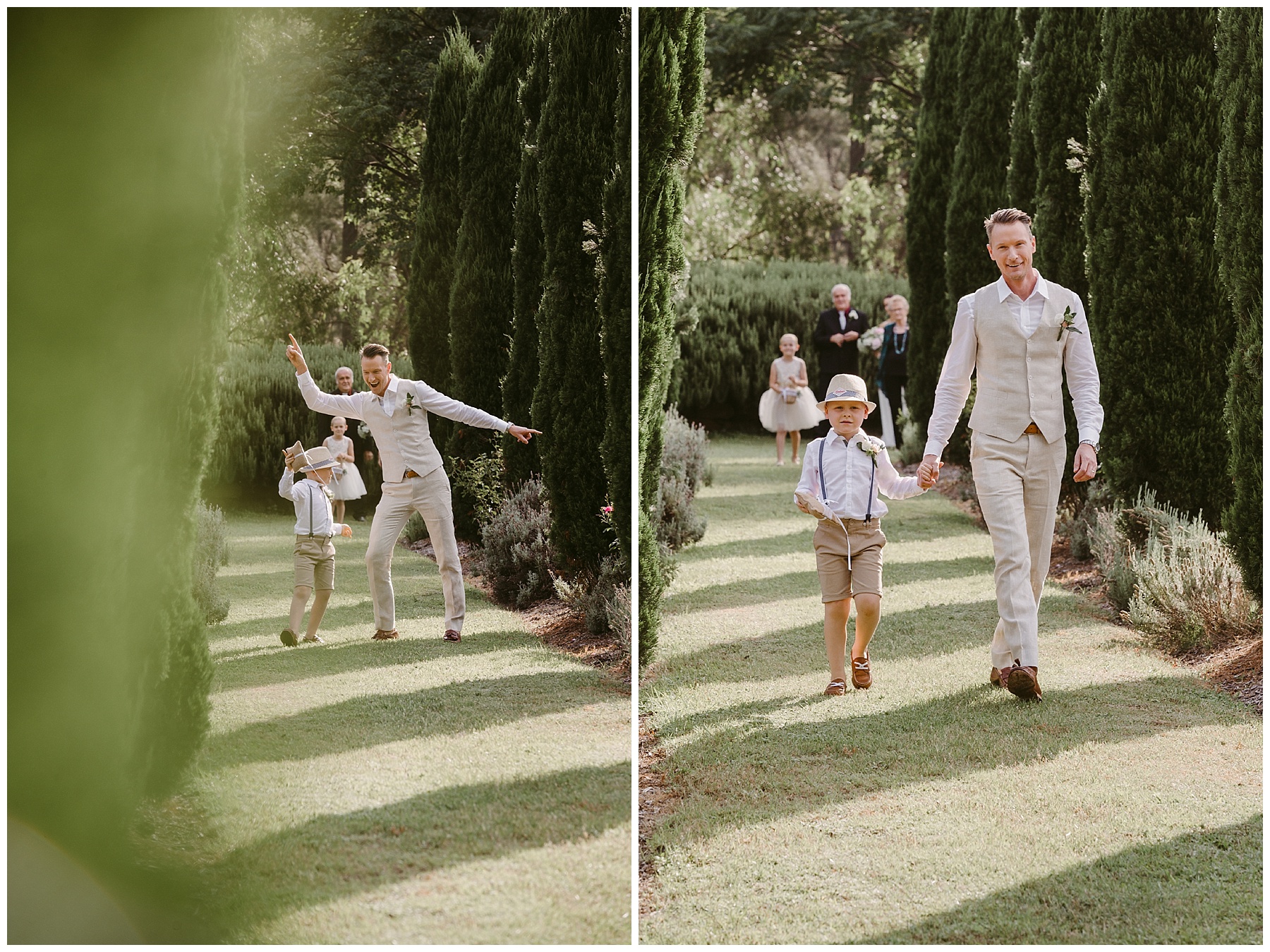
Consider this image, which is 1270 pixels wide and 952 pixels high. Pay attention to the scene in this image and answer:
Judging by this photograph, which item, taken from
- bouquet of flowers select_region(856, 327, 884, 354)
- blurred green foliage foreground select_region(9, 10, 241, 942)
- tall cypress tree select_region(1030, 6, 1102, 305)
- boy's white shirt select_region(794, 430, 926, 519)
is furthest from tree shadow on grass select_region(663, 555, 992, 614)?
bouquet of flowers select_region(856, 327, 884, 354)

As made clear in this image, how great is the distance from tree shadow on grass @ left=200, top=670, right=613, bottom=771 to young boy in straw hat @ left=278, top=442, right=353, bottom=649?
0.30m

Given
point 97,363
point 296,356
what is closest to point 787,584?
point 296,356

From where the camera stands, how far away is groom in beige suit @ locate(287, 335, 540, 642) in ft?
12.5

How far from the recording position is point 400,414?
3.89 m

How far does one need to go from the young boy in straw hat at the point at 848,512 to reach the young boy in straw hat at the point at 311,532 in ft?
5.93

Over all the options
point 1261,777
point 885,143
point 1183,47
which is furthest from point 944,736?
point 885,143

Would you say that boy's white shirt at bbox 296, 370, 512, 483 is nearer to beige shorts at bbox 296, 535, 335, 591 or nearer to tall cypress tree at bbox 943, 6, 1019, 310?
beige shorts at bbox 296, 535, 335, 591

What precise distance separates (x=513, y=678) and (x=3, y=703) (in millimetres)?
1721

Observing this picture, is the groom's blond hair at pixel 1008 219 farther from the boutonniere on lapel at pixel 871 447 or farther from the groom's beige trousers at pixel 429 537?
the groom's beige trousers at pixel 429 537

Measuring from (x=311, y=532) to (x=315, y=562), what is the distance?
0.36 ft

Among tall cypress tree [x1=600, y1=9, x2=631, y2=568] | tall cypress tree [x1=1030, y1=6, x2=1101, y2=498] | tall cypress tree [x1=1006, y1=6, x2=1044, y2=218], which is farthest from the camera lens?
tall cypress tree [x1=1006, y1=6, x2=1044, y2=218]

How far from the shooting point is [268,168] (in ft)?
12.0

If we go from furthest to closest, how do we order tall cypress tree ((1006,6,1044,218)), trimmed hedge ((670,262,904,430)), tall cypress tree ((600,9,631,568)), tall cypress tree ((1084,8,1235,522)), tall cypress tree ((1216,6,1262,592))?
trimmed hedge ((670,262,904,430)), tall cypress tree ((1006,6,1044,218)), tall cypress tree ((1084,8,1235,522)), tall cypress tree ((1216,6,1262,592)), tall cypress tree ((600,9,631,568))

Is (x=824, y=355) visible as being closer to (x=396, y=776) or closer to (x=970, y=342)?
(x=970, y=342)
